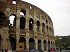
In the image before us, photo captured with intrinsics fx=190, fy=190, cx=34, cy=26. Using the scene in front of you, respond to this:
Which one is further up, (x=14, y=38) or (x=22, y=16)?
(x=22, y=16)

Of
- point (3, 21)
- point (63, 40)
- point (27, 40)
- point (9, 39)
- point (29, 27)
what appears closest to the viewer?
point (3, 21)

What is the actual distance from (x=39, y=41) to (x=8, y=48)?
23.4 feet

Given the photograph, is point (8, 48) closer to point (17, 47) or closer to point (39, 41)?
point (17, 47)

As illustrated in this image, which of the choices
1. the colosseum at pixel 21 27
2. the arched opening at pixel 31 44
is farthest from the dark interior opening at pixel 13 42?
the arched opening at pixel 31 44

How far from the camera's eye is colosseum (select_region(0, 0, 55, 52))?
24.6 metres

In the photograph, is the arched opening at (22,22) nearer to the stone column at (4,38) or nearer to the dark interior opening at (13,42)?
the dark interior opening at (13,42)

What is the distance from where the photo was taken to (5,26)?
80.1ft

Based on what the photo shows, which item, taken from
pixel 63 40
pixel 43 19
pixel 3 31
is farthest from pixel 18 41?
pixel 63 40

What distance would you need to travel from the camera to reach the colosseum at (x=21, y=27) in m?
24.6

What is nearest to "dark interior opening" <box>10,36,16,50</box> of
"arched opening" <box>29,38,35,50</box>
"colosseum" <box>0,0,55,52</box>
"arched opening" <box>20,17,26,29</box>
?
"colosseum" <box>0,0,55,52</box>

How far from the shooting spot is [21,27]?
28938 mm

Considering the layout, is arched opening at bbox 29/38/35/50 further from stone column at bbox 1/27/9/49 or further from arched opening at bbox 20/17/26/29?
stone column at bbox 1/27/9/49

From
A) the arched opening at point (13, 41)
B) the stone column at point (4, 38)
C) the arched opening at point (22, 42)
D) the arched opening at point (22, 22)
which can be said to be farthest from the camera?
the arched opening at point (22, 22)

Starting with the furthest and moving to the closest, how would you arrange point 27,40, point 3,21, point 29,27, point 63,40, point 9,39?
point 63,40
point 29,27
point 27,40
point 9,39
point 3,21
